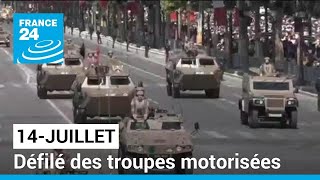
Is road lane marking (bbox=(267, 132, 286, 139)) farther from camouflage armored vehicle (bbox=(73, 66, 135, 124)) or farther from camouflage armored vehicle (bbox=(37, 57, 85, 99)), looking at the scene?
camouflage armored vehicle (bbox=(37, 57, 85, 99))

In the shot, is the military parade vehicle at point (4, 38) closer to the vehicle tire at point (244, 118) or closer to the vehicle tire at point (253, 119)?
the vehicle tire at point (244, 118)

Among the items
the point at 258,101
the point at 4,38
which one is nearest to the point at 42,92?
the point at 258,101

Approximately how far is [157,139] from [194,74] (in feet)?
92.2

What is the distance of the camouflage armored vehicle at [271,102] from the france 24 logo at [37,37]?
12052 millimetres

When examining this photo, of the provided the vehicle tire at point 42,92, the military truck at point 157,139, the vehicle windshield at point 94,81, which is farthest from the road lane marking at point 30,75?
the military truck at point 157,139

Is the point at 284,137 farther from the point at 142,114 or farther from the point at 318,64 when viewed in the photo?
the point at 318,64

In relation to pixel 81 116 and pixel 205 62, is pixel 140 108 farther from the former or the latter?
pixel 205 62

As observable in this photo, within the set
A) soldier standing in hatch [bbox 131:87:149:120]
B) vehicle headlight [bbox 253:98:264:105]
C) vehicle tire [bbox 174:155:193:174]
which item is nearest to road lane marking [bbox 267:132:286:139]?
vehicle headlight [bbox 253:98:264:105]

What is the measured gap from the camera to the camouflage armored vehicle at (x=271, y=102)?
4253 cm

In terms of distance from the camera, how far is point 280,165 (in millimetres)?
30750

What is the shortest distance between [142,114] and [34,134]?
18.0ft

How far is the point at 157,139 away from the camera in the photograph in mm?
27828

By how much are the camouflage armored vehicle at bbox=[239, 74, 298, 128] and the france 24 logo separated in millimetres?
12052

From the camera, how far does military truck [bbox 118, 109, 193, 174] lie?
27.5 metres
